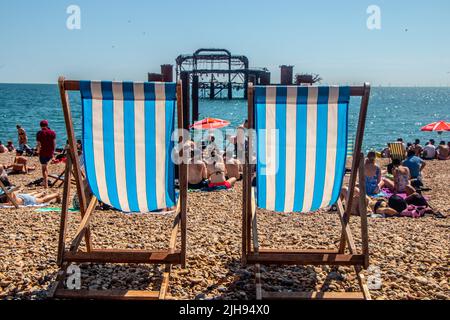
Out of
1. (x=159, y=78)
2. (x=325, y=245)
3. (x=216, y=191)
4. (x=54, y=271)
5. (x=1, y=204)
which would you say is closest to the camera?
(x=54, y=271)

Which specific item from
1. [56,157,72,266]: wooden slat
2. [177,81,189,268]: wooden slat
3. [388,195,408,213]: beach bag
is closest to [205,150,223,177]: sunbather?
[388,195,408,213]: beach bag

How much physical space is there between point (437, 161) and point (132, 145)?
1223 cm

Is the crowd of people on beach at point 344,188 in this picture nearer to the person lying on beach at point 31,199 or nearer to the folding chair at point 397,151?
the person lying on beach at point 31,199

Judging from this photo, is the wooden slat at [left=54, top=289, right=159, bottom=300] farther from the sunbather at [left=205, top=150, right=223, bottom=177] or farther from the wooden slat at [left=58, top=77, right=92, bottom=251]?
the sunbather at [left=205, top=150, right=223, bottom=177]

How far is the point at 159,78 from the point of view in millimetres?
8461

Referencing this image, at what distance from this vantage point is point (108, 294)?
9.40 feet

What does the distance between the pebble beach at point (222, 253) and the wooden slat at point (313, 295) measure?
0.54 feet

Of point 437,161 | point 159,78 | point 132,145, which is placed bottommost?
point 437,161

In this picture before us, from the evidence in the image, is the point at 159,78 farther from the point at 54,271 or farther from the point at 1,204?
the point at 54,271

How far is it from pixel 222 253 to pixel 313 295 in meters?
0.98

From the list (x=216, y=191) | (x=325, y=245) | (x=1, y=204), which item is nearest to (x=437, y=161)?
(x=216, y=191)

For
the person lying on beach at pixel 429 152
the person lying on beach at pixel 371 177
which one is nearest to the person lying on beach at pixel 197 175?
the person lying on beach at pixel 371 177

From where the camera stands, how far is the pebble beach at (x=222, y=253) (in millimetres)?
3088

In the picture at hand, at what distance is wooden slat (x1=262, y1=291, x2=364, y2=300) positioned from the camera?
284cm
